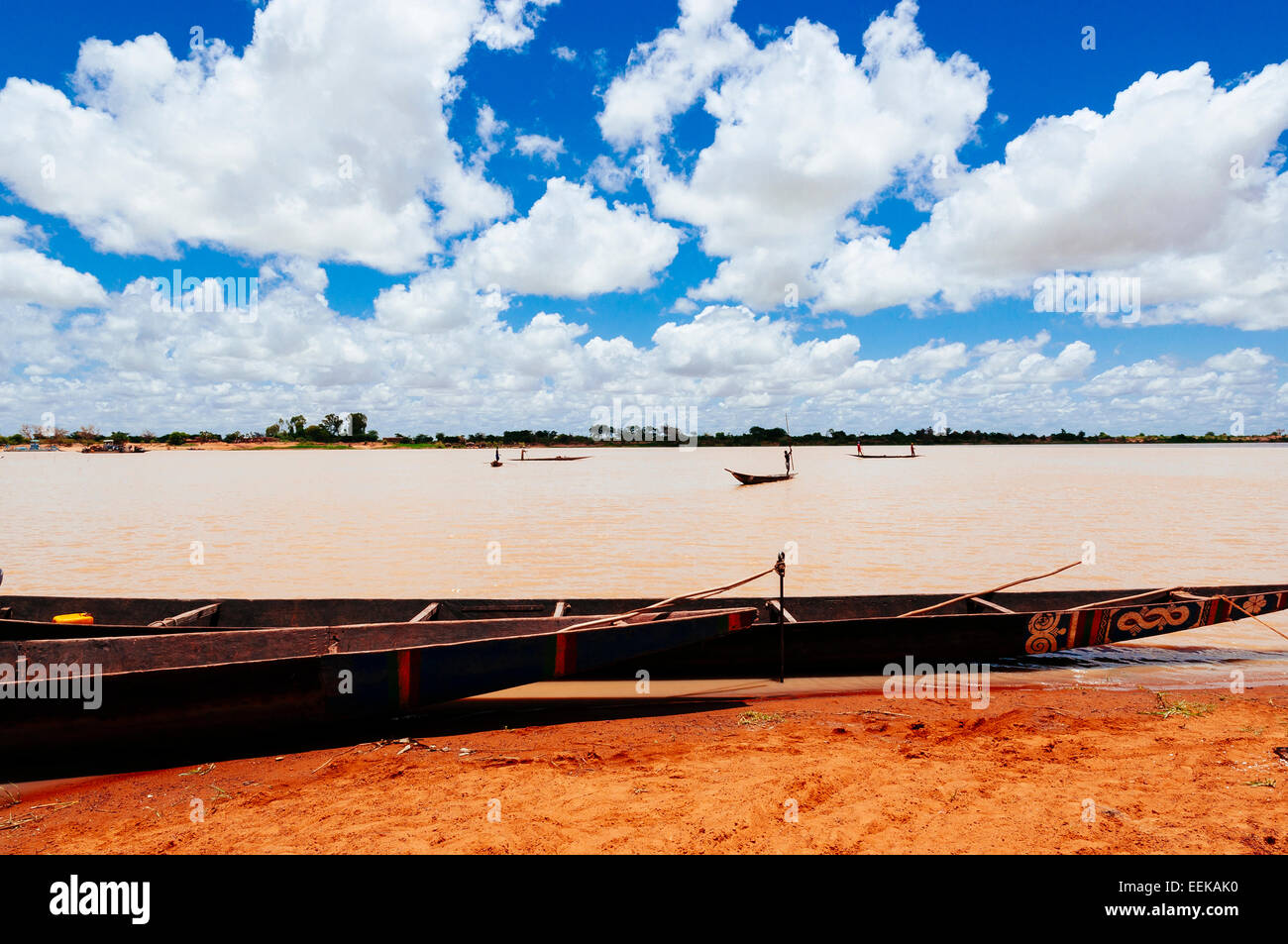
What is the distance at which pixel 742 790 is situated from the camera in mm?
4211

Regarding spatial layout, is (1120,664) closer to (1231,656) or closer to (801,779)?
(1231,656)

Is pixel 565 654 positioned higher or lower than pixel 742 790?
higher

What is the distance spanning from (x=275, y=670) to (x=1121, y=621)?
8.33 meters

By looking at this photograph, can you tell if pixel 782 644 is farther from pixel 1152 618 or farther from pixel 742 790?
pixel 1152 618

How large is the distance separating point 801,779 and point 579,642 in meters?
2.25

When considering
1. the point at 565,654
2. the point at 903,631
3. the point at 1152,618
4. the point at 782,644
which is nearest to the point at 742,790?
the point at 565,654

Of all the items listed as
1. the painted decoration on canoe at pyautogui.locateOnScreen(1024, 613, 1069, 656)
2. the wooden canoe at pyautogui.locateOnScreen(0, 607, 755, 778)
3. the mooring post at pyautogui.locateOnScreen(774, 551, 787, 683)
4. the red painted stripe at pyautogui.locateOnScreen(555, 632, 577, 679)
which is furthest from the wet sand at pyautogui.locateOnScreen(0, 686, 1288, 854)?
the painted decoration on canoe at pyautogui.locateOnScreen(1024, 613, 1069, 656)

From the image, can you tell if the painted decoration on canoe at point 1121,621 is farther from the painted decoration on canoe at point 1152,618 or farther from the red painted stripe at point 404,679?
the red painted stripe at point 404,679

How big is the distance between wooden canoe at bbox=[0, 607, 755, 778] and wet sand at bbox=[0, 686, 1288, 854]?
362mm

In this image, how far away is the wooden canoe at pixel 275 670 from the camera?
4.92 metres

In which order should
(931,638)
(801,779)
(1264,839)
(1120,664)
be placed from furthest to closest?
(1120,664), (931,638), (801,779), (1264,839)

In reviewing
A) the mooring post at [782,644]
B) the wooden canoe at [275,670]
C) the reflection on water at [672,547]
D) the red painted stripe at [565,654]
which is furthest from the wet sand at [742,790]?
the reflection on water at [672,547]
